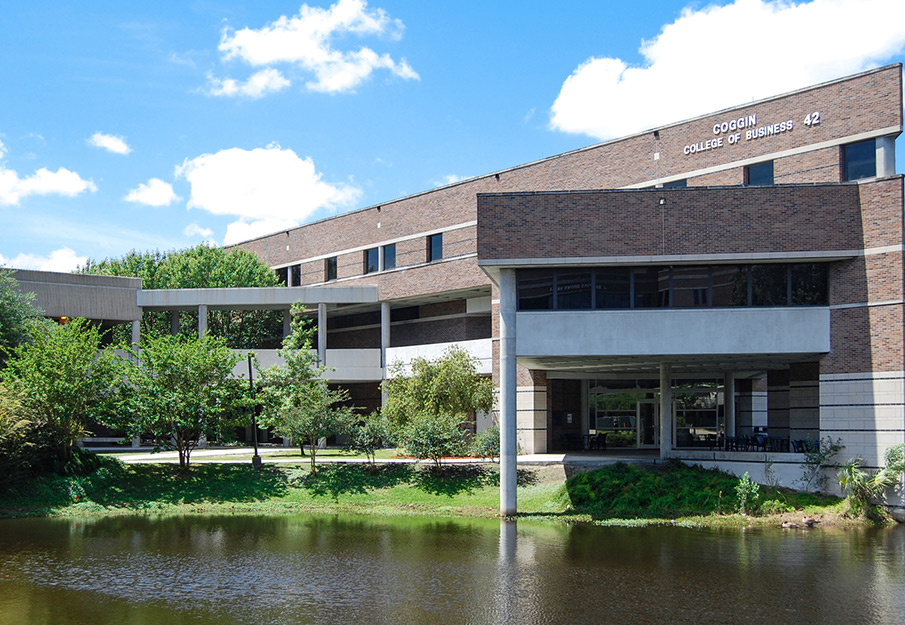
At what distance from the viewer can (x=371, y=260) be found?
48125 mm

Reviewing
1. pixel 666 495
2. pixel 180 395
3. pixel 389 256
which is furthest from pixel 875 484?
pixel 389 256

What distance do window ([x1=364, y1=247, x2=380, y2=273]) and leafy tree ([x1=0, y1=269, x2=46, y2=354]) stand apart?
675 inches

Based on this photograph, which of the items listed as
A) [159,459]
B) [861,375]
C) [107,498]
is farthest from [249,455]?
[861,375]

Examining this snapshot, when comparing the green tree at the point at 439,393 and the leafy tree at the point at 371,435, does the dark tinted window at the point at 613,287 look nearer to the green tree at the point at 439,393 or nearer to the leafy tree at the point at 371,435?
the green tree at the point at 439,393

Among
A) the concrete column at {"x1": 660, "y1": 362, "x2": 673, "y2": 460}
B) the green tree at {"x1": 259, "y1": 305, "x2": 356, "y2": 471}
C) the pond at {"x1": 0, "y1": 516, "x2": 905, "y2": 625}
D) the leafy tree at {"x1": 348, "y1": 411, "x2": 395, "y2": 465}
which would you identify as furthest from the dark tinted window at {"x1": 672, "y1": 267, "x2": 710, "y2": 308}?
the green tree at {"x1": 259, "y1": 305, "x2": 356, "y2": 471}

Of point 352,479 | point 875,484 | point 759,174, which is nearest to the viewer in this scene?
point 875,484

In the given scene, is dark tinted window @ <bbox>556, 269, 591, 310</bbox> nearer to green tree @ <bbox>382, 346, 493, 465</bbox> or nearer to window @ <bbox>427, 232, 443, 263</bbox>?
green tree @ <bbox>382, 346, 493, 465</bbox>

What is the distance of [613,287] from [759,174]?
10.9 meters

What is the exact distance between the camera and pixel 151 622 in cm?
1322

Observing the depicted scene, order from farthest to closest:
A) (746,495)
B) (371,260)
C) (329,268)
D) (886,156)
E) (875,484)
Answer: (329,268) < (371,260) < (886,156) < (746,495) < (875,484)

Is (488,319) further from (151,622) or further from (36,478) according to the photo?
(151,622)

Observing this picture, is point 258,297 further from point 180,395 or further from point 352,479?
point 352,479

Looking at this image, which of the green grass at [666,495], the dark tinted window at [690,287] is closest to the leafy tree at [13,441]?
the green grass at [666,495]

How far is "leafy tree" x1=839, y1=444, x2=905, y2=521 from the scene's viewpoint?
24016mm
